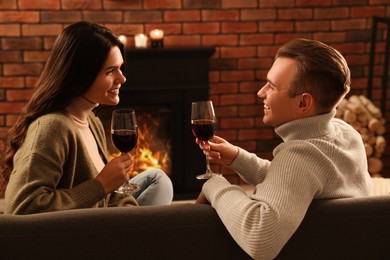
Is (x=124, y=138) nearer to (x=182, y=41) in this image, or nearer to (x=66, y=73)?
(x=66, y=73)

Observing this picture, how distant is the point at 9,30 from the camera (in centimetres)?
400

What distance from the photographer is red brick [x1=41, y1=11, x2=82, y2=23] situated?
4020mm

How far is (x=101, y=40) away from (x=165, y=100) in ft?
Result: 6.76

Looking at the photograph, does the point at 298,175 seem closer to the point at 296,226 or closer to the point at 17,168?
the point at 296,226

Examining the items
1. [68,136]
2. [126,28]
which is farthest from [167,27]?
[68,136]

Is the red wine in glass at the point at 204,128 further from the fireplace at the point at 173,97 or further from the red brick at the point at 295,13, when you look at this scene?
the red brick at the point at 295,13

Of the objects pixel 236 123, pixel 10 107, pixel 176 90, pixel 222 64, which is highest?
pixel 222 64

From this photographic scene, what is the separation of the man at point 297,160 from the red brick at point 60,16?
2.49m

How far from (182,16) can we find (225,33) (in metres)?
0.30

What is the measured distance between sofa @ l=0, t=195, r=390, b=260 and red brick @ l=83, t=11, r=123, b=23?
9.03 ft

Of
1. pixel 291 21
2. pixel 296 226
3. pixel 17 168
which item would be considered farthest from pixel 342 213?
pixel 291 21

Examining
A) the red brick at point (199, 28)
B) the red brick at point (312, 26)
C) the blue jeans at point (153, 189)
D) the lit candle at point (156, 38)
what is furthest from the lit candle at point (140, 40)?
the blue jeans at point (153, 189)

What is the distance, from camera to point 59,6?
4.02 m

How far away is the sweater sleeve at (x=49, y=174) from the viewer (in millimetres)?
1666
